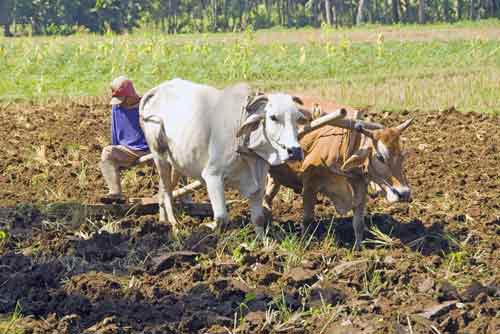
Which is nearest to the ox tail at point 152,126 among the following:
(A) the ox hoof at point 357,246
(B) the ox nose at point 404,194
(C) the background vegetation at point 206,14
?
(A) the ox hoof at point 357,246

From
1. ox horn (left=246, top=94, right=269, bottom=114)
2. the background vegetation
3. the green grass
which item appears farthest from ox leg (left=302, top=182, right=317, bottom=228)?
the background vegetation

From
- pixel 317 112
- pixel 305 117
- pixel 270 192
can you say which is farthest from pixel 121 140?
pixel 305 117

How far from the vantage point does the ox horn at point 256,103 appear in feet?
24.8

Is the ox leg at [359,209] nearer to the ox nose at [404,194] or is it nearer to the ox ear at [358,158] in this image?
the ox ear at [358,158]

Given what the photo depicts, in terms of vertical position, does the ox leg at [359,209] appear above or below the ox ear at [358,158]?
below

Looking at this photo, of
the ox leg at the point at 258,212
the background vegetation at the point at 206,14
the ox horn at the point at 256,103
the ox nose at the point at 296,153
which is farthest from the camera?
the background vegetation at the point at 206,14

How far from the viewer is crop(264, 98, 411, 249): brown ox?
7.49 metres

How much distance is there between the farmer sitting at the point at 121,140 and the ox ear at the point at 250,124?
5.11 feet

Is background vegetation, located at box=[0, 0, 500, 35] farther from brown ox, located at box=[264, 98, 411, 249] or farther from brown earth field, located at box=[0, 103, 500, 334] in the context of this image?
brown ox, located at box=[264, 98, 411, 249]

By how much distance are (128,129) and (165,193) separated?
2.33ft

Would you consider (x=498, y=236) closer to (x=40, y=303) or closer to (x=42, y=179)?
(x=40, y=303)

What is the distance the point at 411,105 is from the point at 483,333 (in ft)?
36.4

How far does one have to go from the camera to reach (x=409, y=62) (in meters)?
29.2

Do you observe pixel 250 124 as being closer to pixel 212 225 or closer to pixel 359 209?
pixel 212 225
